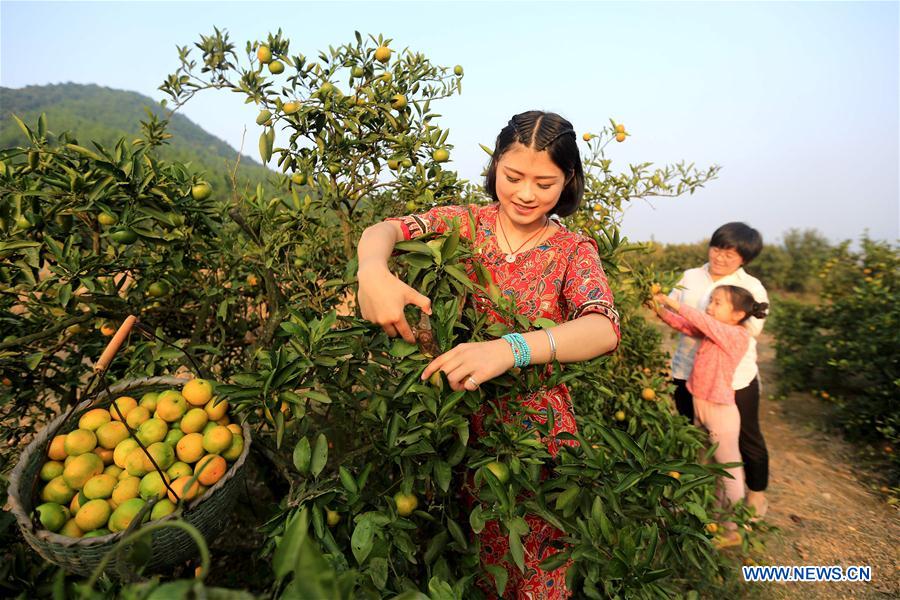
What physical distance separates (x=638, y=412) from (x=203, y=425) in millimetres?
2055

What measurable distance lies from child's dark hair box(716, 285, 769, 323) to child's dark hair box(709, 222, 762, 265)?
11.0 inches

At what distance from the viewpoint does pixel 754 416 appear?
2965 millimetres

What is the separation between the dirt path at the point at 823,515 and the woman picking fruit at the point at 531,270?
75.0 inches

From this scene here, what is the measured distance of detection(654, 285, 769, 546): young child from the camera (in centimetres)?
278

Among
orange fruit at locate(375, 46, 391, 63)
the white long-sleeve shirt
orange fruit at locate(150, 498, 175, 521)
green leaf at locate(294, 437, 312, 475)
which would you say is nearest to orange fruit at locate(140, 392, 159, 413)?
orange fruit at locate(150, 498, 175, 521)

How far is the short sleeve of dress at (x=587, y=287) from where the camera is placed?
4.17ft

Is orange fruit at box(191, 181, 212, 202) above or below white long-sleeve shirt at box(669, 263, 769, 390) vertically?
above

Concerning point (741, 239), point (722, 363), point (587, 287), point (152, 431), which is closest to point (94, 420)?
point (152, 431)

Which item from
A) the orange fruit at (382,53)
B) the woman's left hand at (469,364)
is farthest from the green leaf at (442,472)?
the orange fruit at (382,53)

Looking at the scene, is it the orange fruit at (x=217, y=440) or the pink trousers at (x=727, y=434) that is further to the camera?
the pink trousers at (x=727, y=434)

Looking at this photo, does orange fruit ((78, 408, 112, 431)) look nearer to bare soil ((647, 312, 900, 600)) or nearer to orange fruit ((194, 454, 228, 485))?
orange fruit ((194, 454, 228, 485))

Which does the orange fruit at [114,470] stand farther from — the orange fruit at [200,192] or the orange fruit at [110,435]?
the orange fruit at [200,192]

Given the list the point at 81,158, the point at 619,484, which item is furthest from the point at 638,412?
the point at 81,158

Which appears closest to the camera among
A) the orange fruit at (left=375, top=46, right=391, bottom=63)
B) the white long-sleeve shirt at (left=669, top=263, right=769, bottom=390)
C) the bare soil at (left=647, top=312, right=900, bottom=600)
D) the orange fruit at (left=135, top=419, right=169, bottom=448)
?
the orange fruit at (left=135, top=419, right=169, bottom=448)
